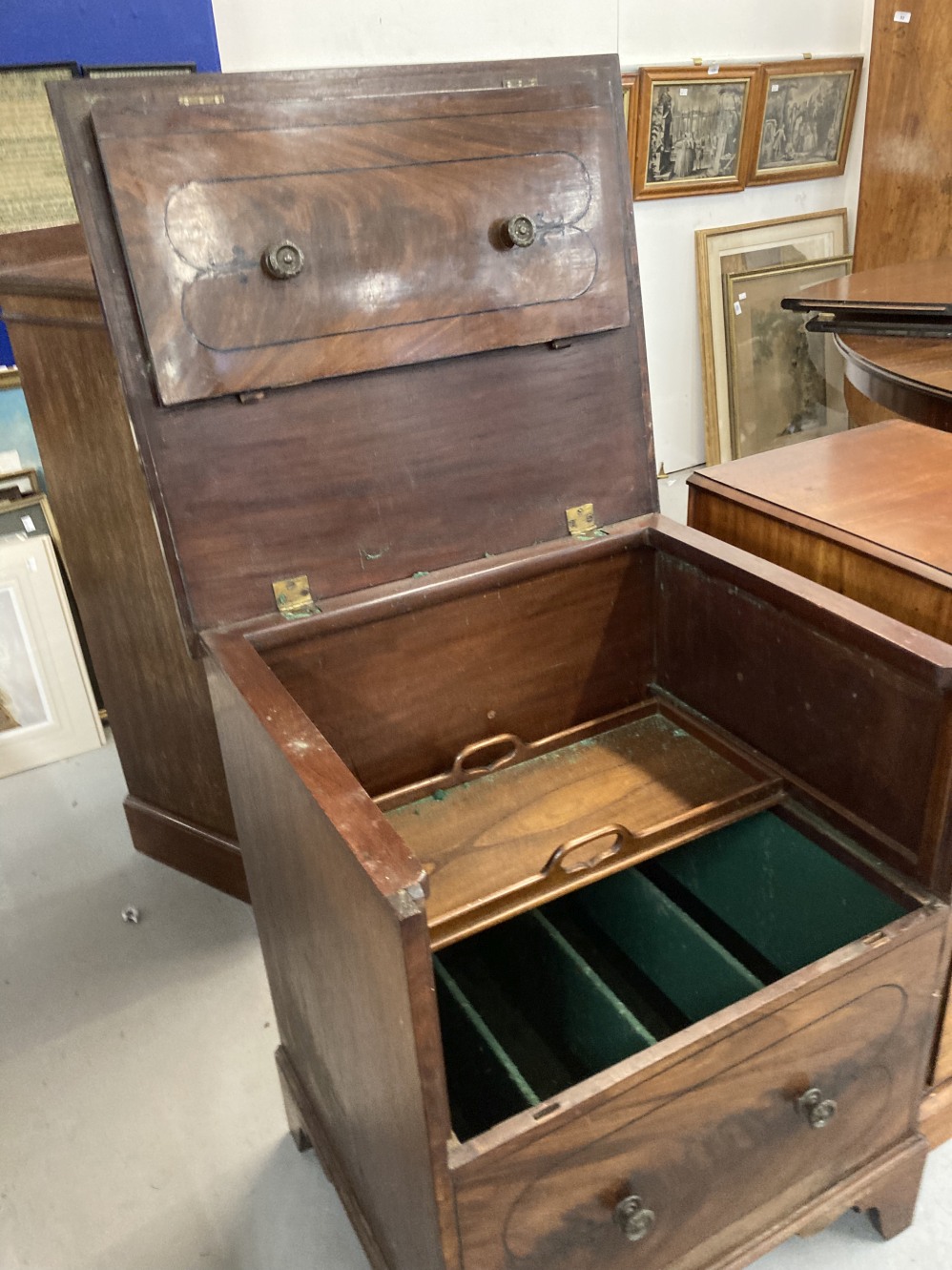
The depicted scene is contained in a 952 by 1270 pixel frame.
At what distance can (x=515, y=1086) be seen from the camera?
1.05 metres

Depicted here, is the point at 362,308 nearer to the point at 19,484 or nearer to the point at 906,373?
the point at 906,373

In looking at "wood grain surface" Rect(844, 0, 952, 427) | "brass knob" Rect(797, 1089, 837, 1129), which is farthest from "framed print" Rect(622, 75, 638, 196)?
"brass knob" Rect(797, 1089, 837, 1129)

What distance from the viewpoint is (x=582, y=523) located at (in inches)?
51.6

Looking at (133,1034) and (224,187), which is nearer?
(224,187)

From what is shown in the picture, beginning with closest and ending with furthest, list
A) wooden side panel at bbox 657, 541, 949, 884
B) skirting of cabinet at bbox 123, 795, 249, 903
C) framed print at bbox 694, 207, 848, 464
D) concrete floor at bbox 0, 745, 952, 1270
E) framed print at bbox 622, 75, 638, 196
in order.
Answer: wooden side panel at bbox 657, 541, 949, 884 → concrete floor at bbox 0, 745, 952, 1270 → skirting of cabinet at bbox 123, 795, 249, 903 → framed print at bbox 622, 75, 638, 196 → framed print at bbox 694, 207, 848, 464

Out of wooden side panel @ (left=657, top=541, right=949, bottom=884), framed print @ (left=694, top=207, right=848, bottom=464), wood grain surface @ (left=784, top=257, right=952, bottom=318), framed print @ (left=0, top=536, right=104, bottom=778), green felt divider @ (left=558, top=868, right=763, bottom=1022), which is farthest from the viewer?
framed print @ (left=694, top=207, right=848, bottom=464)

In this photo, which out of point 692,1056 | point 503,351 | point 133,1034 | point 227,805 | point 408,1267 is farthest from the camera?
point 227,805

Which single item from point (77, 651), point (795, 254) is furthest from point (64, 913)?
point (795, 254)

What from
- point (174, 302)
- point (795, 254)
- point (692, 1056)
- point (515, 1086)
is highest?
point (174, 302)

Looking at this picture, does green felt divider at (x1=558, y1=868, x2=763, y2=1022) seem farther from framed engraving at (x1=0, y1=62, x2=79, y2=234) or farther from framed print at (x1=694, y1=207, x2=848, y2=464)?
framed print at (x1=694, y1=207, x2=848, y2=464)

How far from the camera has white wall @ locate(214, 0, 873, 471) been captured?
2.25m

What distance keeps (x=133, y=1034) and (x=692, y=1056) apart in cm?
111

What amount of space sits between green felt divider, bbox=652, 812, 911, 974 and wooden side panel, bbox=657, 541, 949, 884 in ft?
0.24

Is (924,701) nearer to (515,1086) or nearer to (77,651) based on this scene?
(515,1086)
